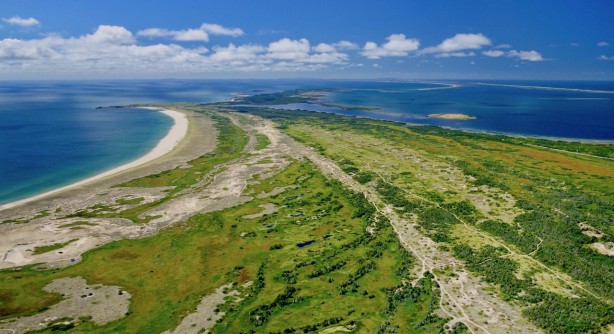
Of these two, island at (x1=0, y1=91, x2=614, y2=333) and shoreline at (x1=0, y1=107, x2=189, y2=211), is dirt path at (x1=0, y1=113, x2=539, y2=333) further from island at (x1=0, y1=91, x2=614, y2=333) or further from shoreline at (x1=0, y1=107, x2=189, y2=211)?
shoreline at (x1=0, y1=107, x2=189, y2=211)

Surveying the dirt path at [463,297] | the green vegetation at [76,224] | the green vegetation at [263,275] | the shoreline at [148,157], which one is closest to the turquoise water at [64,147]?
the shoreline at [148,157]

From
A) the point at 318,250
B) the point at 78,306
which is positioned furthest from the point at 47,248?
the point at 318,250

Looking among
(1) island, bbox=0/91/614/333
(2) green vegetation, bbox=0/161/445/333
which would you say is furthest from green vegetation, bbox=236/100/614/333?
(2) green vegetation, bbox=0/161/445/333

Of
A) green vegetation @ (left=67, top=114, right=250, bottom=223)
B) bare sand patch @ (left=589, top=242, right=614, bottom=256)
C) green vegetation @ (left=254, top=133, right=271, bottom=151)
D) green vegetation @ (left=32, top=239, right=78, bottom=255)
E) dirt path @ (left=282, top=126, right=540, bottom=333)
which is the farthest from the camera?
green vegetation @ (left=254, top=133, right=271, bottom=151)

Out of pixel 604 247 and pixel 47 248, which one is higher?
pixel 604 247

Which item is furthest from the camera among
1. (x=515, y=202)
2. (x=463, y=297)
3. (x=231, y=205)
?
(x=231, y=205)

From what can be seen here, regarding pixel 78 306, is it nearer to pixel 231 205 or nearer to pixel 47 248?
pixel 47 248

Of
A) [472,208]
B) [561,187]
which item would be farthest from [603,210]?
[472,208]

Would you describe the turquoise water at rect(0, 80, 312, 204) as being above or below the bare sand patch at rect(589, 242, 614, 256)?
above

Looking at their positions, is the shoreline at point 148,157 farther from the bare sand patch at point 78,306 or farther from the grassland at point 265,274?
the bare sand patch at point 78,306

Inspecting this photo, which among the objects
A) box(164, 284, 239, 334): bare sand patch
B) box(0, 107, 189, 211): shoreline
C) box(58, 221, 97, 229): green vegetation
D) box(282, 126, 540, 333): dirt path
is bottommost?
box(164, 284, 239, 334): bare sand patch

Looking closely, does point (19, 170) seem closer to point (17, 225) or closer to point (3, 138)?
point (17, 225)
